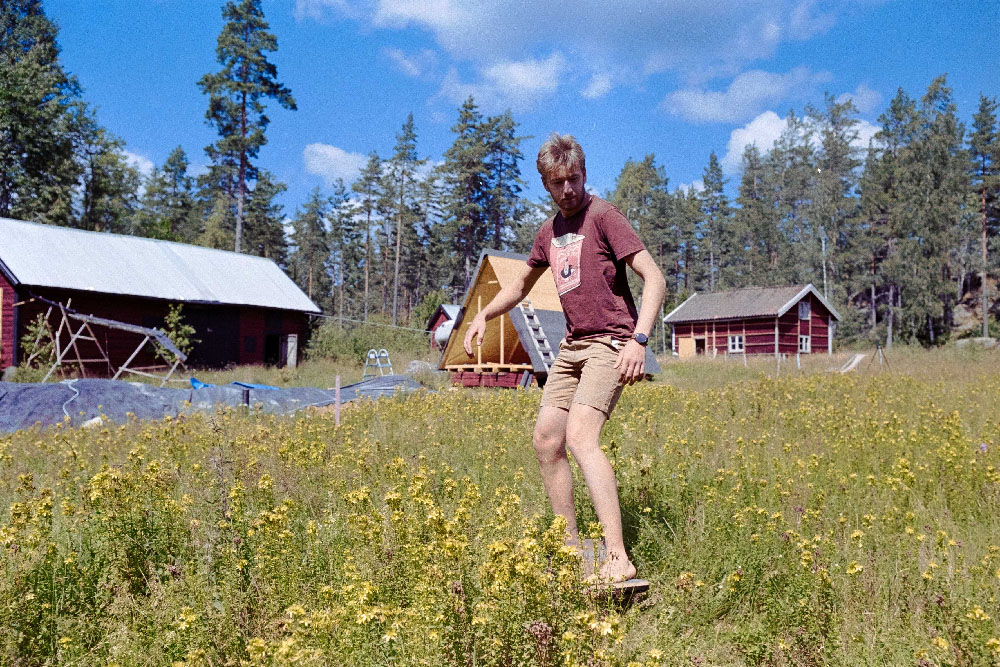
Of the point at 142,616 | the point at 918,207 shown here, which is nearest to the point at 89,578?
the point at 142,616

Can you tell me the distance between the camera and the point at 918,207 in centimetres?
4209

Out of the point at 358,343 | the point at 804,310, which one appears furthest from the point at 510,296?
the point at 804,310

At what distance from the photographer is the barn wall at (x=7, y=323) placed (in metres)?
20.7

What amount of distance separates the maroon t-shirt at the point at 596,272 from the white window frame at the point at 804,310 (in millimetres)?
39533

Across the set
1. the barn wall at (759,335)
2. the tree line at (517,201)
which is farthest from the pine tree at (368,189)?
the barn wall at (759,335)

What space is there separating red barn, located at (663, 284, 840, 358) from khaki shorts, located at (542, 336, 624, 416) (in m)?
37.3

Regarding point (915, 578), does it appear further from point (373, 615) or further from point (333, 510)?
point (333, 510)

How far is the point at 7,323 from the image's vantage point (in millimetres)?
21016

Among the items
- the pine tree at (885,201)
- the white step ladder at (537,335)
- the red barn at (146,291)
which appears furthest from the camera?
the pine tree at (885,201)

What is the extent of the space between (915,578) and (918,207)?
4746 cm

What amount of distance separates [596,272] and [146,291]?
2446 centimetres

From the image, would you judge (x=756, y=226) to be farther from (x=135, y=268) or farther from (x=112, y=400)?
(x=112, y=400)

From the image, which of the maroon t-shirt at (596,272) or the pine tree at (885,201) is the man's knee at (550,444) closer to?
the maroon t-shirt at (596,272)

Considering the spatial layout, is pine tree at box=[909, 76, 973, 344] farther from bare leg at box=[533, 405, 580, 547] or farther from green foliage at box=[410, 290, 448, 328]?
bare leg at box=[533, 405, 580, 547]
